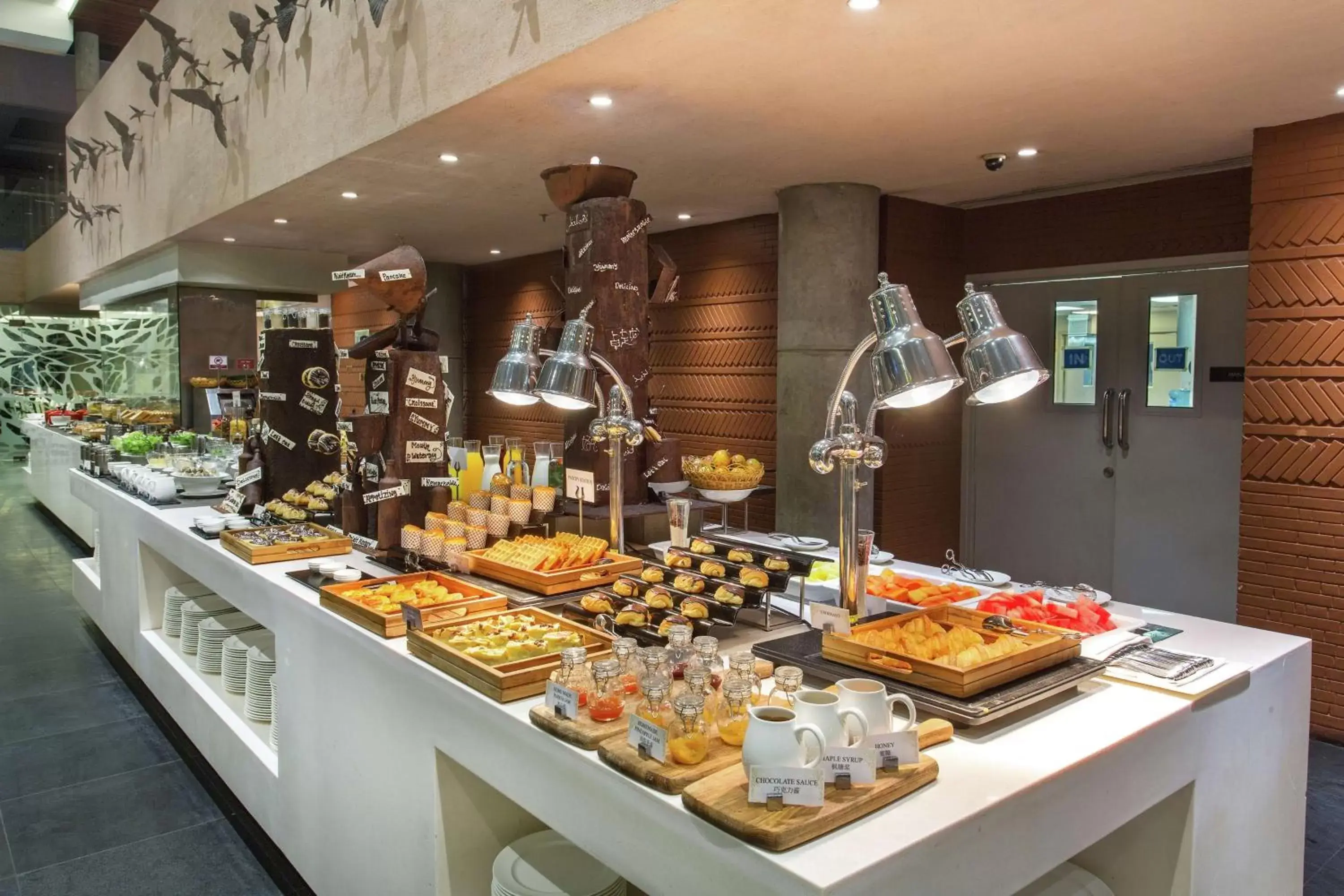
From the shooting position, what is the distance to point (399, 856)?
2279 mm

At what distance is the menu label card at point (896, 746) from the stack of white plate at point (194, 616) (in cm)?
357

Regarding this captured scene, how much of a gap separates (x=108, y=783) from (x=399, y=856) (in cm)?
226

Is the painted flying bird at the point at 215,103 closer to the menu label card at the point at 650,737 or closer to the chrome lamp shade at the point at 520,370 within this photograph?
the chrome lamp shade at the point at 520,370

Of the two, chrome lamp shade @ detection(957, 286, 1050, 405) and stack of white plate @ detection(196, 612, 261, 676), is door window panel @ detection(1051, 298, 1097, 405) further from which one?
stack of white plate @ detection(196, 612, 261, 676)

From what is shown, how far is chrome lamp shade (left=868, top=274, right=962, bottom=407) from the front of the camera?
179 cm

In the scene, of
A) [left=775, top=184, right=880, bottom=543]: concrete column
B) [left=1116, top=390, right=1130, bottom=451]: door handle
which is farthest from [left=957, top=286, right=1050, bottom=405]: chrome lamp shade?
[left=1116, top=390, right=1130, bottom=451]: door handle

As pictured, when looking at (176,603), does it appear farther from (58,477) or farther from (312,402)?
(58,477)

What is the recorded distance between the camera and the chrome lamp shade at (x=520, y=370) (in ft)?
8.77

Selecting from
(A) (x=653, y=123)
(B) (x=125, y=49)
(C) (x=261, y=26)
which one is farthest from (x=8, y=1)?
(A) (x=653, y=123)

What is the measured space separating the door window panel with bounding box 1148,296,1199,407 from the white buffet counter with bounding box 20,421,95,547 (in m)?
8.27

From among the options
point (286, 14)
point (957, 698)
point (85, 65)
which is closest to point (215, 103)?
point (286, 14)

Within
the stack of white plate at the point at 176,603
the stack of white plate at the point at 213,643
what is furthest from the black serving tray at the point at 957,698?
the stack of white plate at the point at 176,603

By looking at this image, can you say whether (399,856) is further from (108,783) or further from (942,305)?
(942,305)

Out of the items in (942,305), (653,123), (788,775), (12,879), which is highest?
(653,123)
